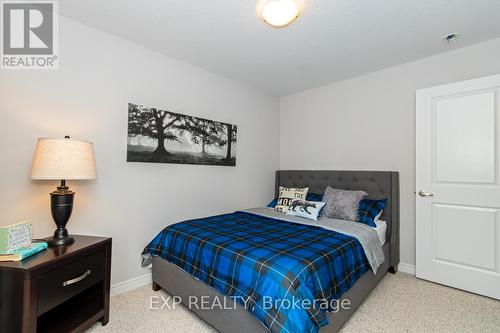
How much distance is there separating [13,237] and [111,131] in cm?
110

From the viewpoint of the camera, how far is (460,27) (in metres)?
2.10

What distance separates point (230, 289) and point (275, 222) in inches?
42.2

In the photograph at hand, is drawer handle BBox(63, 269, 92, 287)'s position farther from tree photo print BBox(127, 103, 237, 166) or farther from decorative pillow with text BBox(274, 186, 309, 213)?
decorative pillow with text BBox(274, 186, 309, 213)

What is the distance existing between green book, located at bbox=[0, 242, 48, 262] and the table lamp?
0.11 m

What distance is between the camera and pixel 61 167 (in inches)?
62.7

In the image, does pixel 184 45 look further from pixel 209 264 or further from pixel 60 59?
pixel 209 264

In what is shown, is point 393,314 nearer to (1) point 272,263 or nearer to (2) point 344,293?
(2) point 344,293

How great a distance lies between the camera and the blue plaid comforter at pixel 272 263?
1319 mm

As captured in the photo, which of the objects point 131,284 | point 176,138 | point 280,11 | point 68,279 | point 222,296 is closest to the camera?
point 68,279

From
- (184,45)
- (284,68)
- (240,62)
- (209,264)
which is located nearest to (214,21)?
(184,45)

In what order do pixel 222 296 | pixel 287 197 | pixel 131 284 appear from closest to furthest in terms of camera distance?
pixel 222 296, pixel 131 284, pixel 287 197

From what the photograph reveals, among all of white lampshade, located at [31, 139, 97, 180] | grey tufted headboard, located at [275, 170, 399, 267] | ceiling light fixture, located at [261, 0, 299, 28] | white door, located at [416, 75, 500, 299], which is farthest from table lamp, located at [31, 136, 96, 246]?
white door, located at [416, 75, 500, 299]

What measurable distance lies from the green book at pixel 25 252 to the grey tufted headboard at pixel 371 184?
293cm

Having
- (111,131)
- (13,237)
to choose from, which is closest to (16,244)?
(13,237)
